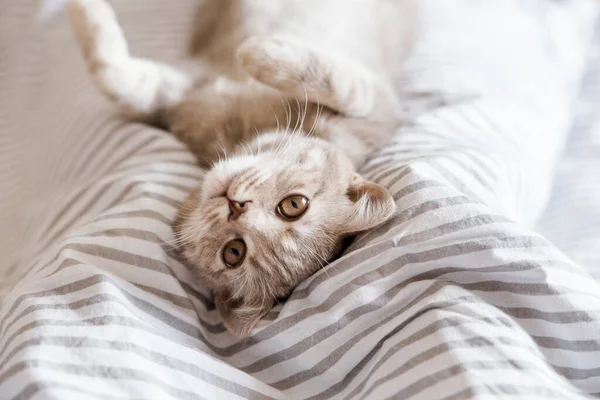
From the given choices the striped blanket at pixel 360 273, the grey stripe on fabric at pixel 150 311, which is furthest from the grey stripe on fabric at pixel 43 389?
the grey stripe on fabric at pixel 150 311

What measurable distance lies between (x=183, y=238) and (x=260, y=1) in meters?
0.83

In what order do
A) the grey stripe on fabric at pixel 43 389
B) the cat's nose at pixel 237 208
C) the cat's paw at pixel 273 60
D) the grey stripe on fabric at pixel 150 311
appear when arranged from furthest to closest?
the cat's paw at pixel 273 60
the cat's nose at pixel 237 208
the grey stripe on fabric at pixel 150 311
the grey stripe on fabric at pixel 43 389

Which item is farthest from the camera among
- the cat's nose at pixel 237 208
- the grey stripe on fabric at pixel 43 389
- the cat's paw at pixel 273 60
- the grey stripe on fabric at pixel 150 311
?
the cat's paw at pixel 273 60

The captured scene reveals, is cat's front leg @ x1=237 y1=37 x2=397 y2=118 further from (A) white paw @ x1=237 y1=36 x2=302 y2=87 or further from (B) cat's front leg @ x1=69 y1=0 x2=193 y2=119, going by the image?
(B) cat's front leg @ x1=69 y1=0 x2=193 y2=119

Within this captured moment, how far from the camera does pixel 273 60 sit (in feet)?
4.13

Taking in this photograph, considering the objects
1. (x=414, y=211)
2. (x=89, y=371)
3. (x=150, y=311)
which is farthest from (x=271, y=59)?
(x=89, y=371)

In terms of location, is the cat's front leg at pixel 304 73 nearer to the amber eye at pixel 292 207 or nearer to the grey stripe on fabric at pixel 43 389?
the amber eye at pixel 292 207

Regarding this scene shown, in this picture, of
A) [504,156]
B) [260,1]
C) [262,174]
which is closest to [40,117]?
[260,1]

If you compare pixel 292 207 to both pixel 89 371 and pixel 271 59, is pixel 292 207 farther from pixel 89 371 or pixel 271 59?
pixel 89 371

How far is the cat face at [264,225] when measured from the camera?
108cm

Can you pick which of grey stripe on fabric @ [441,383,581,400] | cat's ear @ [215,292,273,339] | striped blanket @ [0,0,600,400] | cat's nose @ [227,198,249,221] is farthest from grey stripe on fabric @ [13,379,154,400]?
grey stripe on fabric @ [441,383,581,400]

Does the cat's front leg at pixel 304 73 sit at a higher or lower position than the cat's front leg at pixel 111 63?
higher

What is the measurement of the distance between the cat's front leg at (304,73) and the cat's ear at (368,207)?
0.27m

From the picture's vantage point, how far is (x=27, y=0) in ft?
5.65
